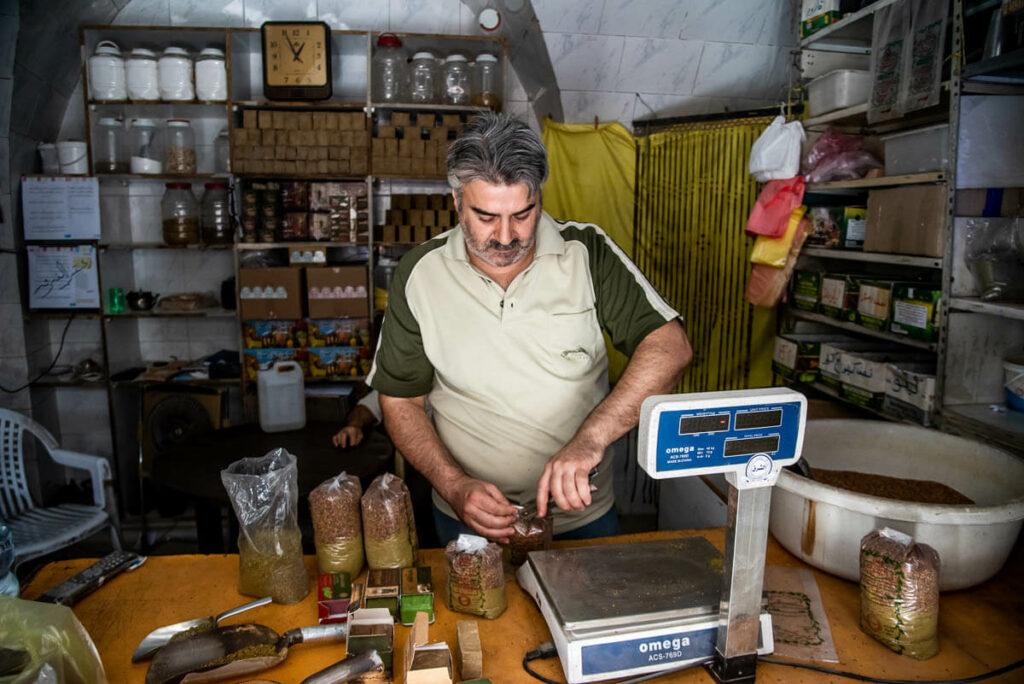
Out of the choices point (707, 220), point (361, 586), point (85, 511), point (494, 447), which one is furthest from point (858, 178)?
point (85, 511)

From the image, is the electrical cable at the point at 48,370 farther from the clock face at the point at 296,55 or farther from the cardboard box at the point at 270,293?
the clock face at the point at 296,55

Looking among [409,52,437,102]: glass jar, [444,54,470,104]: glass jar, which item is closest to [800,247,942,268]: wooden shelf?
[444,54,470,104]: glass jar

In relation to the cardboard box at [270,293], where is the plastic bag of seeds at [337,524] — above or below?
below

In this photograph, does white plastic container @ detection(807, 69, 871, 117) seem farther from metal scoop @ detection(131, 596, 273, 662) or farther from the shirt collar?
metal scoop @ detection(131, 596, 273, 662)

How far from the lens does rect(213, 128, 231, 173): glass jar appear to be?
4.07 m

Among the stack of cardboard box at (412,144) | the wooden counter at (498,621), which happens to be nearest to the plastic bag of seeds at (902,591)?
the wooden counter at (498,621)

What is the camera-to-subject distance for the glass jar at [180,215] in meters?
3.98

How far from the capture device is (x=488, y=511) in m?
1.38

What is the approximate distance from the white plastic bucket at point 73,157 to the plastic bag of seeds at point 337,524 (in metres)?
3.43

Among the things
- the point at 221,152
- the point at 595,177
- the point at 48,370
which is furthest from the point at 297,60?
the point at 48,370

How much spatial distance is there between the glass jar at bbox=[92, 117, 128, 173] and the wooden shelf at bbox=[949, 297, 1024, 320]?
3.94 m

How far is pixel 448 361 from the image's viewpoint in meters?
1.75

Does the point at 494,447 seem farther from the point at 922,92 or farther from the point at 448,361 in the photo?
the point at 922,92

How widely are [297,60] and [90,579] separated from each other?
305 centimetres
